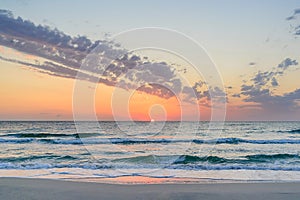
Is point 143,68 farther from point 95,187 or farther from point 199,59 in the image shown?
point 95,187

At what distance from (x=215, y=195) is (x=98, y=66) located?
20.7 ft

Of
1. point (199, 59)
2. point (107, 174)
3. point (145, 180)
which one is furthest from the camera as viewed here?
point (107, 174)

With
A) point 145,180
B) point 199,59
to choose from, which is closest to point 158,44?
point 199,59

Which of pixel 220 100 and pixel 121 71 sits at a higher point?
pixel 121 71

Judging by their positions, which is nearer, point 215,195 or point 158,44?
point 215,195

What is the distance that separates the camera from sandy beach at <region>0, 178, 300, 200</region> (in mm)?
7488

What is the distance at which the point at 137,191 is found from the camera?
26.7 ft

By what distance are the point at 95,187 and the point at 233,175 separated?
5602 millimetres

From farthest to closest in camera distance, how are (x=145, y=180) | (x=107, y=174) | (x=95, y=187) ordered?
(x=107, y=174)
(x=145, y=180)
(x=95, y=187)

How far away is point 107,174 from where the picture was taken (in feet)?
38.8

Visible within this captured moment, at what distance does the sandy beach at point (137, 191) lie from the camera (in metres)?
7.49

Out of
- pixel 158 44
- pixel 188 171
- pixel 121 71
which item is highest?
pixel 158 44

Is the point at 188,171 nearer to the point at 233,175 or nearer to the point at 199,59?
the point at 233,175

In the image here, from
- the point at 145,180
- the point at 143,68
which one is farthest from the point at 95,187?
the point at 143,68
